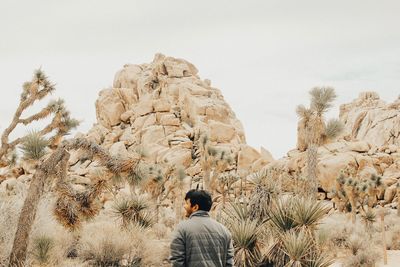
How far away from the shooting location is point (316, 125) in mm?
21562

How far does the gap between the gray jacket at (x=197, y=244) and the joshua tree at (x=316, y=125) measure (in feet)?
57.7

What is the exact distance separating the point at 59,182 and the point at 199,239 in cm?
667

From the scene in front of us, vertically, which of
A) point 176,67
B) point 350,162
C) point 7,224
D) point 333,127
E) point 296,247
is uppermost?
point 176,67

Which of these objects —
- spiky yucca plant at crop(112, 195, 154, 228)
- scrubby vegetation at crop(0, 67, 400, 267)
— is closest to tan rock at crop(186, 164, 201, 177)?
scrubby vegetation at crop(0, 67, 400, 267)

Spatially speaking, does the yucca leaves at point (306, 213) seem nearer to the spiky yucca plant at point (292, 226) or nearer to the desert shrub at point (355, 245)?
the spiky yucca plant at point (292, 226)

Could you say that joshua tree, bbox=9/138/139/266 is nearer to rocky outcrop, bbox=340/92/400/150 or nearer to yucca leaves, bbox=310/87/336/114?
yucca leaves, bbox=310/87/336/114

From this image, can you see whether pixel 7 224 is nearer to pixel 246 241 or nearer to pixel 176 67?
pixel 246 241

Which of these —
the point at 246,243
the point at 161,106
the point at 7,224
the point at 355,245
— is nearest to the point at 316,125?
the point at 355,245

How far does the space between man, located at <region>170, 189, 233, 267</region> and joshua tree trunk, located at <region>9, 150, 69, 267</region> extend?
21.2 feet

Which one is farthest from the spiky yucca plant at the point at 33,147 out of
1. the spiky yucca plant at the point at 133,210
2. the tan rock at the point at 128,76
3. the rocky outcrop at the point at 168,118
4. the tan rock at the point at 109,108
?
the tan rock at the point at 128,76

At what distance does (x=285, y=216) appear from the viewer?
347 inches

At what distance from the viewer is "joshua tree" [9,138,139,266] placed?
30.7ft

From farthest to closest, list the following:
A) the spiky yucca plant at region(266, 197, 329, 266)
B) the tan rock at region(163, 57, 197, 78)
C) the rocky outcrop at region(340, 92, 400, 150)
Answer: the rocky outcrop at region(340, 92, 400, 150) < the tan rock at region(163, 57, 197, 78) < the spiky yucca plant at region(266, 197, 329, 266)

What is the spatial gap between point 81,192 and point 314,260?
5208 millimetres
